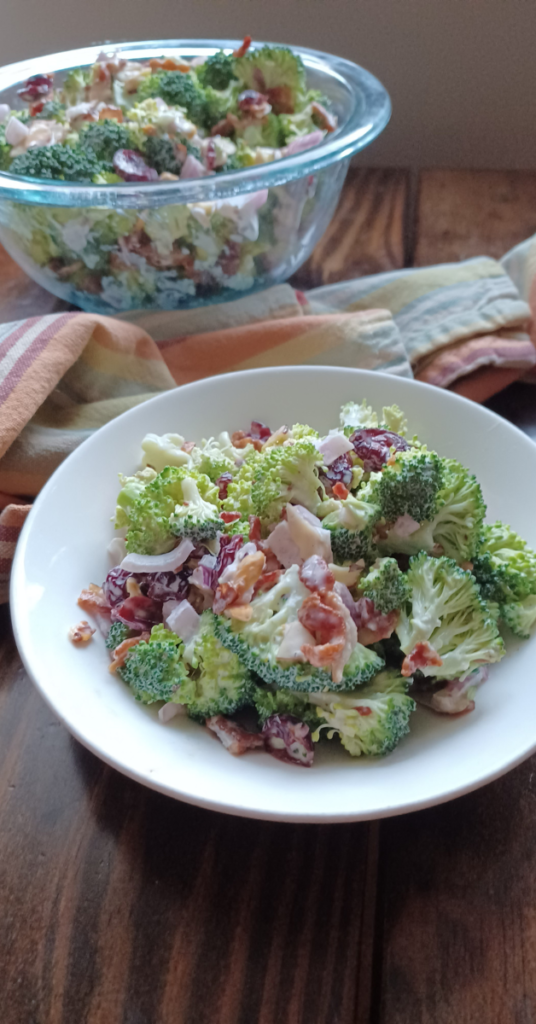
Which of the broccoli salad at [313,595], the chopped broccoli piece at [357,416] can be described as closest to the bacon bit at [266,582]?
the broccoli salad at [313,595]

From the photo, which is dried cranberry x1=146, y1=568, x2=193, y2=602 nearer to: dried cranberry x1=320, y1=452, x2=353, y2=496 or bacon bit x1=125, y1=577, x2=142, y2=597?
bacon bit x1=125, y1=577, x2=142, y2=597

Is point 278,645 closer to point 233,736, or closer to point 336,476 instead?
point 233,736

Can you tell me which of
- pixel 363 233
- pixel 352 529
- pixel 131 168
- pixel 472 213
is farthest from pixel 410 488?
pixel 472 213

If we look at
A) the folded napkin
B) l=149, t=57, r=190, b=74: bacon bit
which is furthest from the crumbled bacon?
l=149, t=57, r=190, b=74: bacon bit

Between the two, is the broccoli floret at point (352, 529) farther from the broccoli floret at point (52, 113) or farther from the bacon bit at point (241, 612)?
the broccoli floret at point (52, 113)

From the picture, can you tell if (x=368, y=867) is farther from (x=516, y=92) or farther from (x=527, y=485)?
(x=516, y=92)

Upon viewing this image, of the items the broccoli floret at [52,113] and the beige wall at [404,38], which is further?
the beige wall at [404,38]
